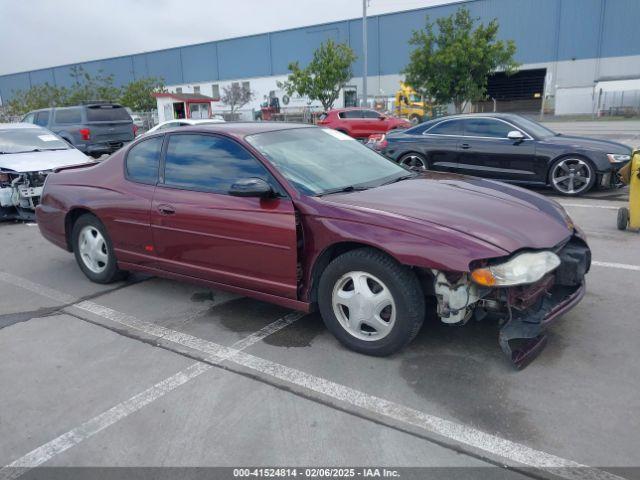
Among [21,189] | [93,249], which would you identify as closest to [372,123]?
[21,189]

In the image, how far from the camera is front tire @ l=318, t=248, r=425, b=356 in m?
3.35

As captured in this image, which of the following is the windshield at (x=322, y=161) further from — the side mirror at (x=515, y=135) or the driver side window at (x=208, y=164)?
the side mirror at (x=515, y=135)

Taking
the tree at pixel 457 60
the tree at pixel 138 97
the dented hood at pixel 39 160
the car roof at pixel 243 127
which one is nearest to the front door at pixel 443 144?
the car roof at pixel 243 127

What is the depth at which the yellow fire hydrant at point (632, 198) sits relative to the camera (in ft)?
21.2

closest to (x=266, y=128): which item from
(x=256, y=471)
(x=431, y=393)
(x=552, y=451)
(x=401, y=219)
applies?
(x=401, y=219)

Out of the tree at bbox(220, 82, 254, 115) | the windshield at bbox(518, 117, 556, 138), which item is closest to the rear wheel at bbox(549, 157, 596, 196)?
the windshield at bbox(518, 117, 556, 138)

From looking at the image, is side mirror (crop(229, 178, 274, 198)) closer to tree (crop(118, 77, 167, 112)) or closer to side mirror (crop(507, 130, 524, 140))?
side mirror (crop(507, 130, 524, 140))

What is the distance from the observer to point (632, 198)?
21.6 ft

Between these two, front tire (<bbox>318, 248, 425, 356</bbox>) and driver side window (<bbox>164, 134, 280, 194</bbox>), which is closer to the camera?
front tire (<bbox>318, 248, 425, 356</bbox>)

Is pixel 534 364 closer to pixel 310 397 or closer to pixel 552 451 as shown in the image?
pixel 552 451

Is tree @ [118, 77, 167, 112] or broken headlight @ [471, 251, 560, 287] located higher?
tree @ [118, 77, 167, 112]

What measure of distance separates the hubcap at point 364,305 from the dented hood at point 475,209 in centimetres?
44

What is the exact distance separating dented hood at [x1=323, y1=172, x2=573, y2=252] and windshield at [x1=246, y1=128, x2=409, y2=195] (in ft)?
0.70

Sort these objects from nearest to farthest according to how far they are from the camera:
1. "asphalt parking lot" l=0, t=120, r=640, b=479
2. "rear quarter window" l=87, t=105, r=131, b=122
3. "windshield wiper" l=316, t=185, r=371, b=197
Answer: "asphalt parking lot" l=0, t=120, r=640, b=479, "windshield wiper" l=316, t=185, r=371, b=197, "rear quarter window" l=87, t=105, r=131, b=122
